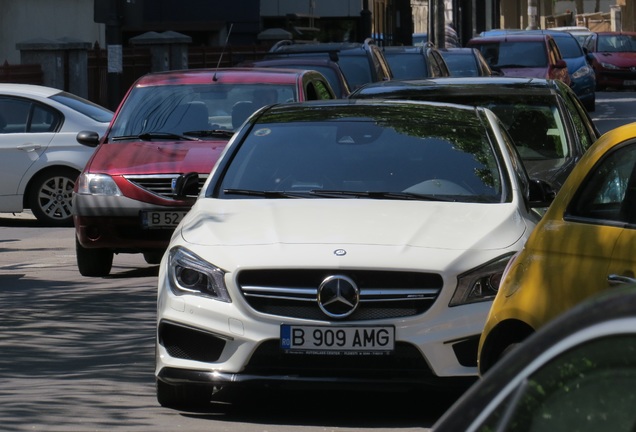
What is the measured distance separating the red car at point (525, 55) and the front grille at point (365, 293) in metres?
22.3

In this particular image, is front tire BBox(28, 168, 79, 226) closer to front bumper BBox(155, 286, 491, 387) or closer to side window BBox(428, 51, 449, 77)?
side window BBox(428, 51, 449, 77)

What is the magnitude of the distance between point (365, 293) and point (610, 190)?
1316 mm

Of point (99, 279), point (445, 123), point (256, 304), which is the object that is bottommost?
point (99, 279)

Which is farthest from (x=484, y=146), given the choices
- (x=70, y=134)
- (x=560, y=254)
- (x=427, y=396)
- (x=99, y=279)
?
(x=70, y=134)

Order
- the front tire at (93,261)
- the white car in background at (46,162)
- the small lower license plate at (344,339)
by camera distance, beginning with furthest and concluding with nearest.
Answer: the white car in background at (46,162), the front tire at (93,261), the small lower license plate at (344,339)

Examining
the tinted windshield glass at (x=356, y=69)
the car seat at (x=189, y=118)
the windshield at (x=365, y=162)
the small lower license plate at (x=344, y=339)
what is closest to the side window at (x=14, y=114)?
the car seat at (x=189, y=118)

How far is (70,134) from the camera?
1680cm

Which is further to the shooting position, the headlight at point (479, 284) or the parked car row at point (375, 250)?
the headlight at point (479, 284)

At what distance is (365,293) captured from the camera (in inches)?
264

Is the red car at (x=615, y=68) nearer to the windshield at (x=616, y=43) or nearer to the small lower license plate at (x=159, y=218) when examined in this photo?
the windshield at (x=616, y=43)

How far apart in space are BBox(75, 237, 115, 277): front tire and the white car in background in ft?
14.3

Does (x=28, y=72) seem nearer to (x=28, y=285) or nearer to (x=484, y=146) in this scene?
(x=28, y=285)

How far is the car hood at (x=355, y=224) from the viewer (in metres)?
6.95

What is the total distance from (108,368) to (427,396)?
1830 millimetres
